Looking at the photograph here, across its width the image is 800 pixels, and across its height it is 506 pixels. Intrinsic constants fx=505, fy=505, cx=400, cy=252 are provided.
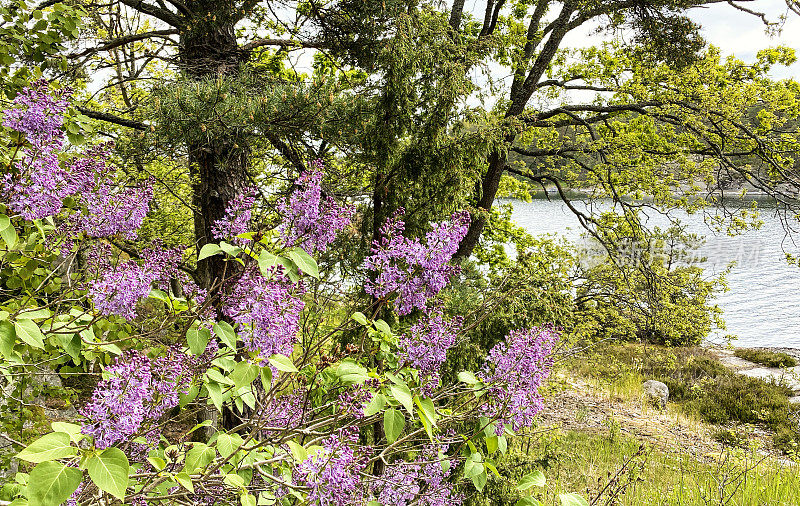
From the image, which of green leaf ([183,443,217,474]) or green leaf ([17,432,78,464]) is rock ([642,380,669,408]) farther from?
green leaf ([17,432,78,464])

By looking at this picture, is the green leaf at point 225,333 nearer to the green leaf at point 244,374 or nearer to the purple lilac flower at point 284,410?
the green leaf at point 244,374

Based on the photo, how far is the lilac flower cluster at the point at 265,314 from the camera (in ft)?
4.91

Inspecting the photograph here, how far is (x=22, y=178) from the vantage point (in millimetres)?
→ 1688

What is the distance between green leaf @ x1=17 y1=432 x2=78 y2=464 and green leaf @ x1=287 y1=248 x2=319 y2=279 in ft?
2.10

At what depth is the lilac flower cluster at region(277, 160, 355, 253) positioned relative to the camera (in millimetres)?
1578

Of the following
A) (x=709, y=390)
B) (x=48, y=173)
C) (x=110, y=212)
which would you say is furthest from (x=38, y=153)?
(x=709, y=390)

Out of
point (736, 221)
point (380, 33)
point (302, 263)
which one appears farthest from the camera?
point (736, 221)

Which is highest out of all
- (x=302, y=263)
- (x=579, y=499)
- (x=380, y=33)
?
(x=380, y=33)

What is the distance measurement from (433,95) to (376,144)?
0.55 m

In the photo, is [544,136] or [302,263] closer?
[302,263]

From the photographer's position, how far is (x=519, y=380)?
5.87 feet

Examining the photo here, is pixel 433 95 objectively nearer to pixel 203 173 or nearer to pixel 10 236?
pixel 203 173

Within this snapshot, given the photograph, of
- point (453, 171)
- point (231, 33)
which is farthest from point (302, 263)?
point (231, 33)

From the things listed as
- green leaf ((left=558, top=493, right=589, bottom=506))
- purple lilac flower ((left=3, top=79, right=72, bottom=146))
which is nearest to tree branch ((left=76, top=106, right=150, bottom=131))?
purple lilac flower ((left=3, top=79, right=72, bottom=146))
